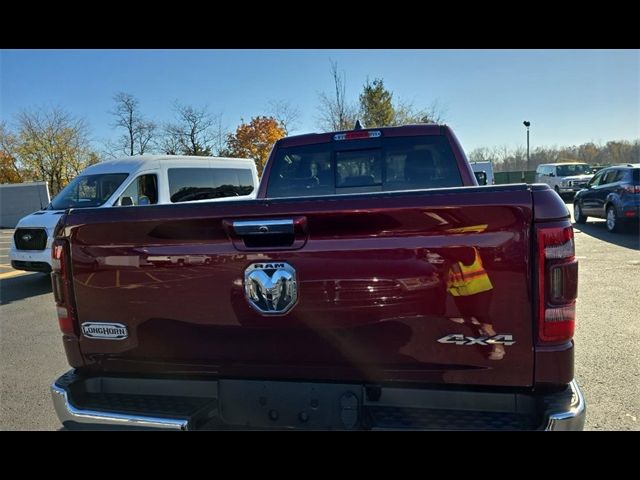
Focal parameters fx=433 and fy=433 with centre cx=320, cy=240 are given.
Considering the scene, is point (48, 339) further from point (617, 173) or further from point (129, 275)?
point (617, 173)

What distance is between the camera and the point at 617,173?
487 inches

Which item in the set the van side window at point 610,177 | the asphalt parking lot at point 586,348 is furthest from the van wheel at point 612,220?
the asphalt parking lot at point 586,348

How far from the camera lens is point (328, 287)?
1.84 meters

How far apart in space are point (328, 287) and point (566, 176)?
28.0 m

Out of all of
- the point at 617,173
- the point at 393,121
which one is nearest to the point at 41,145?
the point at 393,121

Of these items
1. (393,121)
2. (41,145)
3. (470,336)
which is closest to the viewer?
(470,336)

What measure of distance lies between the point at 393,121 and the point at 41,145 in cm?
3041

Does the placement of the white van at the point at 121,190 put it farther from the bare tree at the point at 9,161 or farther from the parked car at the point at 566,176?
the bare tree at the point at 9,161

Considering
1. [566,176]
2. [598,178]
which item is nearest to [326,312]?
[598,178]

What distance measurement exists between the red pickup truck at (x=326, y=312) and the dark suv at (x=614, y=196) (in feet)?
39.4

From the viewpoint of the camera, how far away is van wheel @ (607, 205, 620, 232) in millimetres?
11883

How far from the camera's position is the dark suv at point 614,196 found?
11.4 metres

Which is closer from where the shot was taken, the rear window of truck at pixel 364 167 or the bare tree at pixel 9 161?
the rear window of truck at pixel 364 167

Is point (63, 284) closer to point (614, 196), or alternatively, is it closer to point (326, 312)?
point (326, 312)
